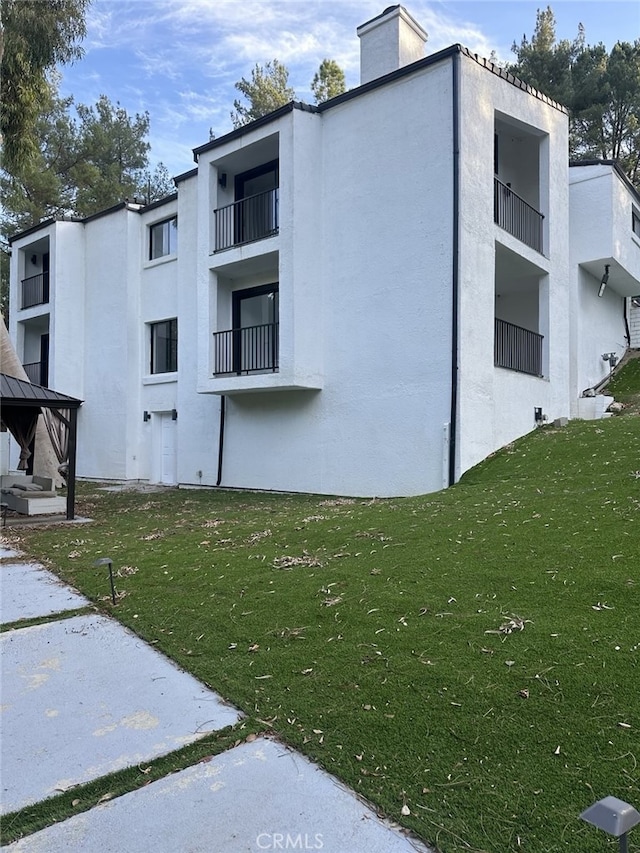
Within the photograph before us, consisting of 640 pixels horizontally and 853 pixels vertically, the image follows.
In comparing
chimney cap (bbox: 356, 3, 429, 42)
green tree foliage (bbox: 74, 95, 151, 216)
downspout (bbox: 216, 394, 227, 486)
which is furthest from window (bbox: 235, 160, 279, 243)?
green tree foliage (bbox: 74, 95, 151, 216)

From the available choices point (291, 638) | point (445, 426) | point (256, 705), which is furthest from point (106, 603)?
point (445, 426)

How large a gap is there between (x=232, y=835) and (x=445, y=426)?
8.77 m

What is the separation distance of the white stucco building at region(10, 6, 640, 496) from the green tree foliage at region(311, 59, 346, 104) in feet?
39.6

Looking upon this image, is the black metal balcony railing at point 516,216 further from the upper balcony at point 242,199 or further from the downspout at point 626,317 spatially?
the downspout at point 626,317

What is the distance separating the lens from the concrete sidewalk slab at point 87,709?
2.66 metres

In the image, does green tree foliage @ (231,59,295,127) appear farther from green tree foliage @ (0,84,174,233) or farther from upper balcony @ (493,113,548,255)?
upper balcony @ (493,113,548,255)

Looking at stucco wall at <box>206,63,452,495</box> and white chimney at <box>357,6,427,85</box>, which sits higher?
white chimney at <box>357,6,427,85</box>

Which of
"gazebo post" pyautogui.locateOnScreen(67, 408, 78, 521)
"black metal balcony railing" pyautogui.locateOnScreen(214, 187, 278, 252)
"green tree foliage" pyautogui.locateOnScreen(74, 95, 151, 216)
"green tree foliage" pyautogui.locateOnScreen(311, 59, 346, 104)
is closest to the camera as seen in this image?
"gazebo post" pyautogui.locateOnScreen(67, 408, 78, 521)

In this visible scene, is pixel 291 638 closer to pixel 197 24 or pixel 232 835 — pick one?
pixel 232 835

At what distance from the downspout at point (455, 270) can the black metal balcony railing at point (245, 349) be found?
4308mm

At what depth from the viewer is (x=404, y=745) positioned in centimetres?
266

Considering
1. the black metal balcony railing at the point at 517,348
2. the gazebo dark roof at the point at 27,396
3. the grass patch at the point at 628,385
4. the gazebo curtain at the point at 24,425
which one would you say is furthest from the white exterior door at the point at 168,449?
the grass patch at the point at 628,385

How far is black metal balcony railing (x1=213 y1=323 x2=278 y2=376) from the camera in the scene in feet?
43.9

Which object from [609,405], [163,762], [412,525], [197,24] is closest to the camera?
[163,762]
